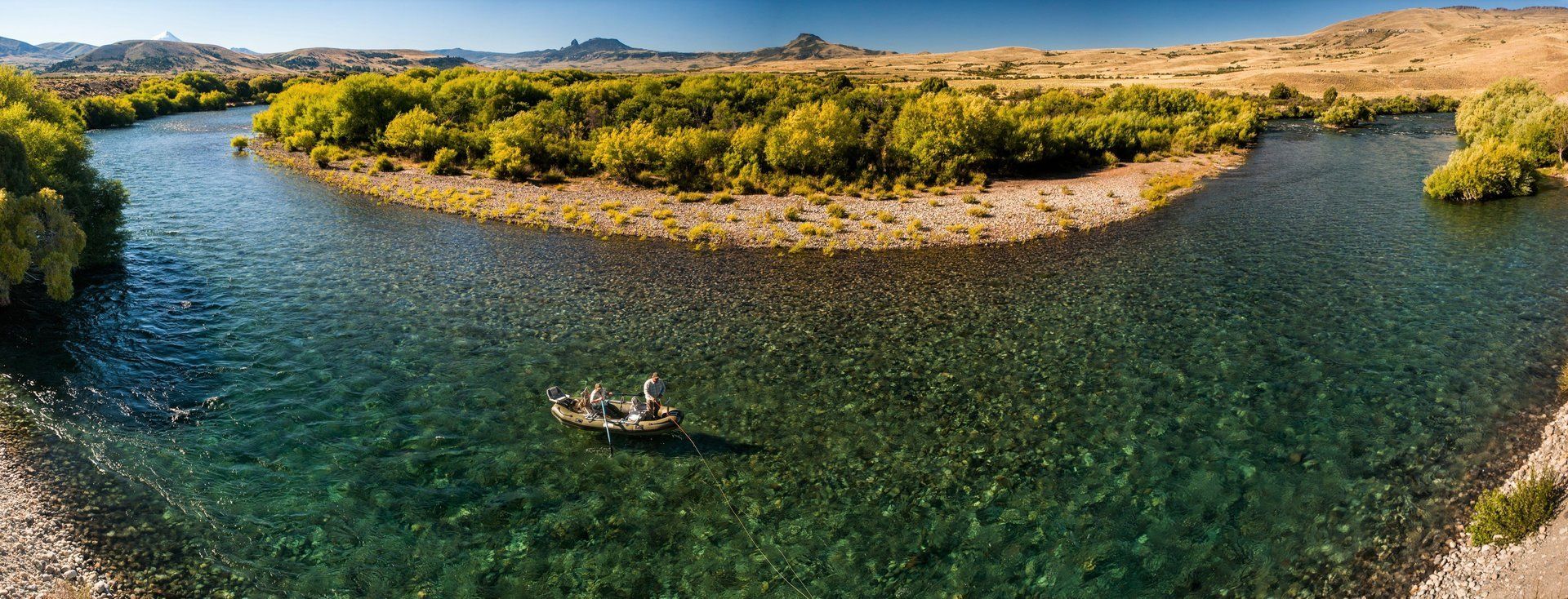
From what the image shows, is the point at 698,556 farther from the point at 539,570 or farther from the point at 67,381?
the point at 67,381

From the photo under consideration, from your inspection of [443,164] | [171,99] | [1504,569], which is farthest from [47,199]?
[171,99]

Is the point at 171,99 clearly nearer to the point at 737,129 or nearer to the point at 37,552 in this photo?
the point at 737,129

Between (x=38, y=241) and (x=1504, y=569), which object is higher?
(x=38, y=241)

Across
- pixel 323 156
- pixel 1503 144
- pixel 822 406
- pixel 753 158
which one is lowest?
pixel 822 406

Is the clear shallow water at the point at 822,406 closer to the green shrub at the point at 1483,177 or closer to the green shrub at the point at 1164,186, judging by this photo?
the green shrub at the point at 1483,177

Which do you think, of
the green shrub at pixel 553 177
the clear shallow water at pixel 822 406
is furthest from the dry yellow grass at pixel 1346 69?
the green shrub at pixel 553 177

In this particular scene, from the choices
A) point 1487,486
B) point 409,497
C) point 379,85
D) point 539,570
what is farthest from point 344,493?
point 379,85

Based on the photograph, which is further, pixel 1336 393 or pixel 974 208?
pixel 974 208

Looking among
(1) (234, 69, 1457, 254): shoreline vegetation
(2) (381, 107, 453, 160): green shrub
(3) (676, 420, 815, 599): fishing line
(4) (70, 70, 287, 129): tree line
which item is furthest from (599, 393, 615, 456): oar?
(4) (70, 70, 287, 129): tree line
